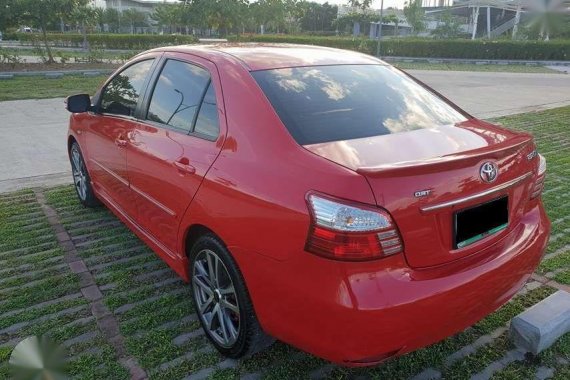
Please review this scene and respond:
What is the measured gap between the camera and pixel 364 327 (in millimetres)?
1825

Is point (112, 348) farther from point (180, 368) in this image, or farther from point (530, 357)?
point (530, 357)

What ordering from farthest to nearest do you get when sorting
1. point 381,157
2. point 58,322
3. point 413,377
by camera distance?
point 58,322, point 413,377, point 381,157

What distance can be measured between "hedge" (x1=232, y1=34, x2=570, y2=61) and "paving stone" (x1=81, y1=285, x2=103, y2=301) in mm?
25976

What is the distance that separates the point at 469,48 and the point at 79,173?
97.8 feet

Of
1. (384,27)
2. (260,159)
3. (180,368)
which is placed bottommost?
(180,368)

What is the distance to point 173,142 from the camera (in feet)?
9.07

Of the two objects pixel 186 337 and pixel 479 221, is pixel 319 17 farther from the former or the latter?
pixel 479 221

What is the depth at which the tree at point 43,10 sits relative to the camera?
16906mm

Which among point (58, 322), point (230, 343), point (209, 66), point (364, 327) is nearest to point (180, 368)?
point (230, 343)

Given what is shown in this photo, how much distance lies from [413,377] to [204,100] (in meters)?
1.89

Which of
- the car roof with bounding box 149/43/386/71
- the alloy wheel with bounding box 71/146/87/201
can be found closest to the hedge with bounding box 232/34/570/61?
the alloy wheel with bounding box 71/146/87/201

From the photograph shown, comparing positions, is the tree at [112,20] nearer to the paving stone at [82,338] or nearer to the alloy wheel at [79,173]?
the alloy wheel at [79,173]

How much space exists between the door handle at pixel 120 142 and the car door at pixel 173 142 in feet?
0.39

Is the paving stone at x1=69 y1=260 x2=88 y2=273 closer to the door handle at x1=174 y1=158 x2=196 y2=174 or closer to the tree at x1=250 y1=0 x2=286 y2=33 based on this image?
the door handle at x1=174 y1=158 x2=196 y2=174
